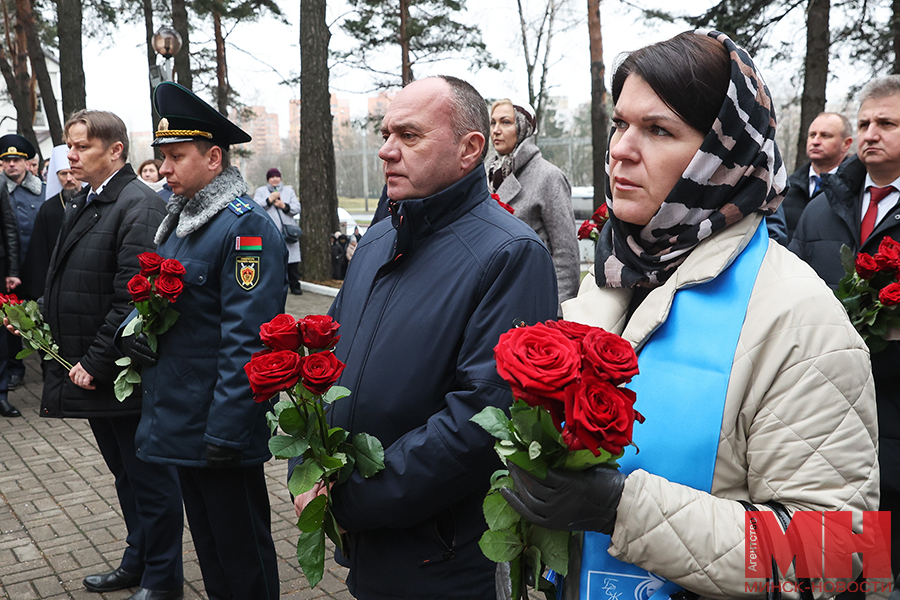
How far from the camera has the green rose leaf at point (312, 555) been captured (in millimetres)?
1999

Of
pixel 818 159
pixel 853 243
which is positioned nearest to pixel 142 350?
pixel 853 243

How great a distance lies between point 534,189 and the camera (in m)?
4.82

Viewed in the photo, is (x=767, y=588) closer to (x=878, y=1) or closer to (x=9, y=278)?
(x=9, y=278)

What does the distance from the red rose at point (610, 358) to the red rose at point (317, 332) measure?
0.88 meters

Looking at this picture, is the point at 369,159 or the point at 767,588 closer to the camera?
the point at 767,588

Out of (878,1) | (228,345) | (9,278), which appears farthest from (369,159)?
(228,345)

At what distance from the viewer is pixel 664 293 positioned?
159 centimetres

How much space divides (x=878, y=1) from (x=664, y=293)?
14.6 meters

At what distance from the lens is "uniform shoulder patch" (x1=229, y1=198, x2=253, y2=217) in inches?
133

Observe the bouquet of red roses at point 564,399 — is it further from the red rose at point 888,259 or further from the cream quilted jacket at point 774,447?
the red rose at point 888,259

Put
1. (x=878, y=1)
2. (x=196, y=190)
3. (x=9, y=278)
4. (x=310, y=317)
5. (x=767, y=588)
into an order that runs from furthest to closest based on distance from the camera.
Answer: (x=878, y=1) → (x=9, y=278) → (x=196, y=190) → (x=310, y=317) → (x=767, y=588)

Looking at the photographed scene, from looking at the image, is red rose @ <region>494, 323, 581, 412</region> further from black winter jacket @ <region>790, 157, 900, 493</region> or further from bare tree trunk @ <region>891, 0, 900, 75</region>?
bare tree trunk @ <region>891, 0, 900, 75</region>

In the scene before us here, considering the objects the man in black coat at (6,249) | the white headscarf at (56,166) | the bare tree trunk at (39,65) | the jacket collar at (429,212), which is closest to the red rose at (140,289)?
the jacket collar at (429,212)
